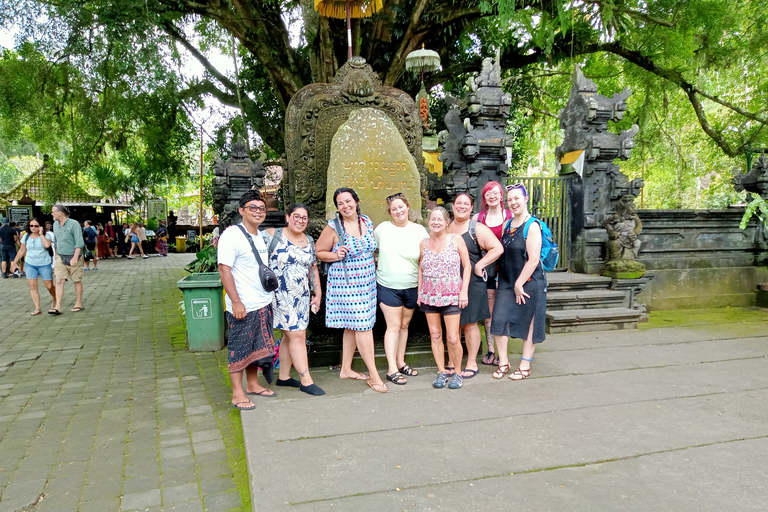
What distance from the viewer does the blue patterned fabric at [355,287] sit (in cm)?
413

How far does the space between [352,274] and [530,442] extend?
1.86m

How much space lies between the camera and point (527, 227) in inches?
170

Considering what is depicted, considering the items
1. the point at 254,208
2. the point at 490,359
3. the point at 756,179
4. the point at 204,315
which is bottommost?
the point at 490,359

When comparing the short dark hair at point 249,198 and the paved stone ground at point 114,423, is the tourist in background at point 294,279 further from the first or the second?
the paved stone ground at point 114,423

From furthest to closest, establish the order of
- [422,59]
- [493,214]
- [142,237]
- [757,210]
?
[142,237]
[422,59]
[757,210]
[493,214]

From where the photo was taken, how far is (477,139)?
752 centimetres

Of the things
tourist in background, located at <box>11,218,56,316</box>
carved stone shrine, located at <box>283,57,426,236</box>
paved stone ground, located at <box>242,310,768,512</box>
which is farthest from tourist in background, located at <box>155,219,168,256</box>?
paved stone ground, located at <box>242,310,768,512</box>

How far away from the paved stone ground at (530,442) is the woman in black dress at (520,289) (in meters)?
0.33

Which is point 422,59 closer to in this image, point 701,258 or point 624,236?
point 624,236

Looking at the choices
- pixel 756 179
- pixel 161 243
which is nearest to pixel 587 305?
pixel 756 179

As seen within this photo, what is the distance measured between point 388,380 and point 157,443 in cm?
182

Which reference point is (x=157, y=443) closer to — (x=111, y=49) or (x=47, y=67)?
(x=111, y=49)

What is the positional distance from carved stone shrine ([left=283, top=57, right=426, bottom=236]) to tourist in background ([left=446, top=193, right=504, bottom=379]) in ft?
3.61

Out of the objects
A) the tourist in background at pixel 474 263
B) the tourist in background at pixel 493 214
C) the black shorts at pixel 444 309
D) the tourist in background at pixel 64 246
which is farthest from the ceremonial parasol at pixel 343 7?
the tourist in background at pixel 64 246
